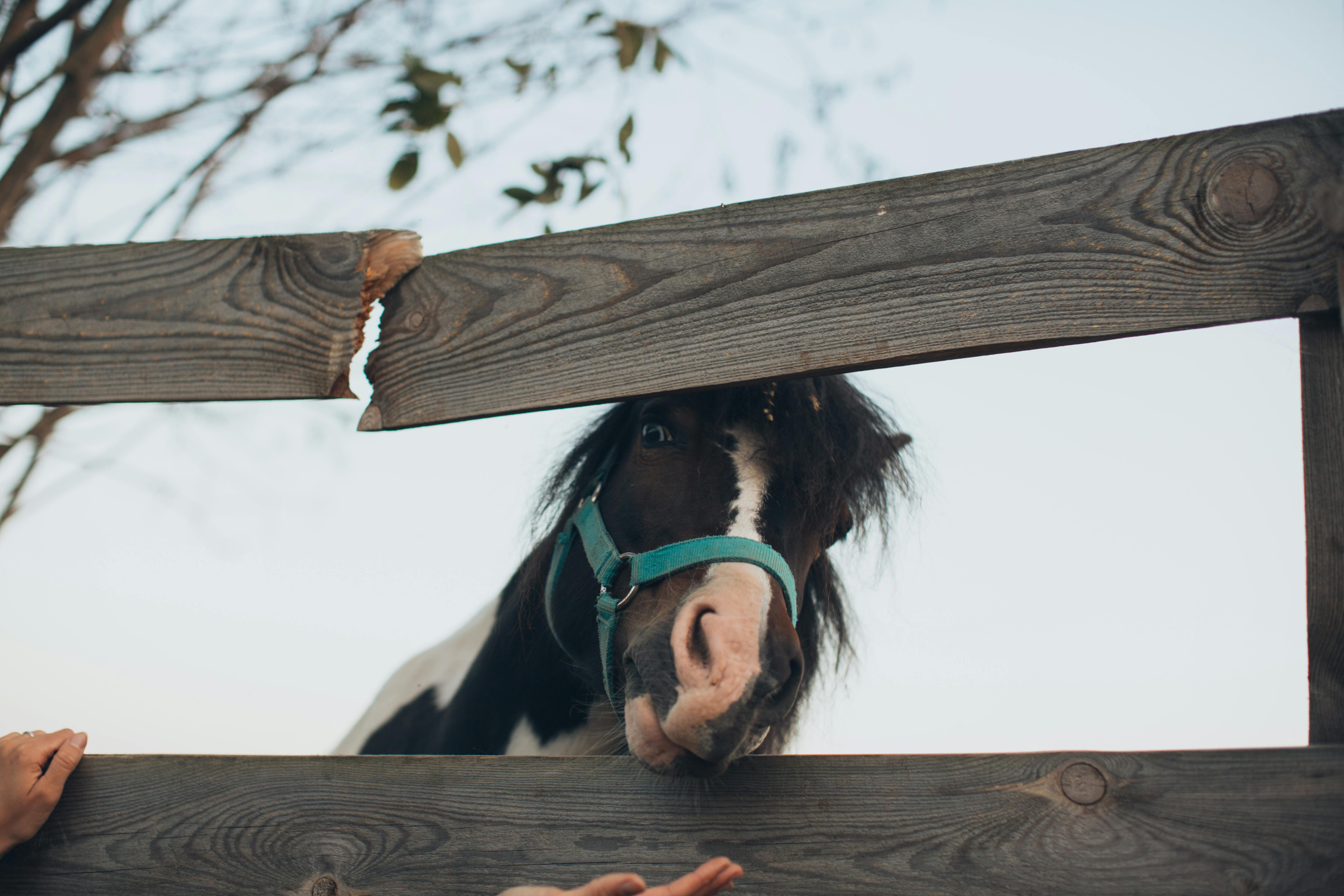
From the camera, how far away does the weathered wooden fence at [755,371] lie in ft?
2.98

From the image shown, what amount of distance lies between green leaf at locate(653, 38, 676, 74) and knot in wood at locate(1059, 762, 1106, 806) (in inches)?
75.8

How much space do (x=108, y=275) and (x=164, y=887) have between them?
105 cm

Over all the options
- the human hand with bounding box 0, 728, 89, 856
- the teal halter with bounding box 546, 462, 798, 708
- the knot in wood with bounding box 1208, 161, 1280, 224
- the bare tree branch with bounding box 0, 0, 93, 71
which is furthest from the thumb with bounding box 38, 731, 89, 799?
the bare tree branch with bounding box 0, 0, 93, 71

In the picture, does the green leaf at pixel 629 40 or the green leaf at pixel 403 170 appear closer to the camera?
the green leaf at pixel 403 170

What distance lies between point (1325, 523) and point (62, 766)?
1.80m

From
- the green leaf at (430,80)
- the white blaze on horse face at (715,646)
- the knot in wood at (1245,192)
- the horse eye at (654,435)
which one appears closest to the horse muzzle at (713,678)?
the white blaze on horse face at (715,646)

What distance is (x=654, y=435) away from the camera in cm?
168

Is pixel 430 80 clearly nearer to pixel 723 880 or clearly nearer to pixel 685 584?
pixel 685 584

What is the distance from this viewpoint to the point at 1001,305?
3.47ft

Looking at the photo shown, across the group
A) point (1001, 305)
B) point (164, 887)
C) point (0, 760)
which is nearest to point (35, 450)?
point (0, 760)

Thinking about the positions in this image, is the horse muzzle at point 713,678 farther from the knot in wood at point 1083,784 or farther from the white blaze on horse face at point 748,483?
the knot in wood at point 1083,784

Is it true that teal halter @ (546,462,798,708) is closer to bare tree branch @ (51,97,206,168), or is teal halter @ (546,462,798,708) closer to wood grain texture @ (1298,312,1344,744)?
wood grain texture @ (1298,312,1344,744)

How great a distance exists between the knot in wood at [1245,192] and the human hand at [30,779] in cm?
186

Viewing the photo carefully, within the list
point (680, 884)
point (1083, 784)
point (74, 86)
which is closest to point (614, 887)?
point (680, 884)
